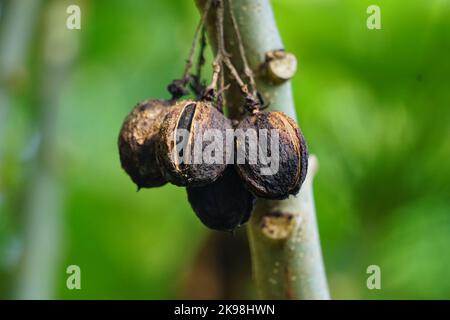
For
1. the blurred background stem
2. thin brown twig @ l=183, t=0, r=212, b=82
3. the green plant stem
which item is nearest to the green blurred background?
the blurred background stem

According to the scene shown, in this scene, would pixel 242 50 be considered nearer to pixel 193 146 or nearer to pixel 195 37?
pixel 195 37

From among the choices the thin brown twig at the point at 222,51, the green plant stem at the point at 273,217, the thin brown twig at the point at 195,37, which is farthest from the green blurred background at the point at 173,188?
the thin brown twig at the point at 222,51

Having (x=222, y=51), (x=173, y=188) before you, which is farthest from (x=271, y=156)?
(x=173, y=188)

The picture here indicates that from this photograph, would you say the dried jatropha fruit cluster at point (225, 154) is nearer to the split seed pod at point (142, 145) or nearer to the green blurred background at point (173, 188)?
the split seed pod at point (142, 145)

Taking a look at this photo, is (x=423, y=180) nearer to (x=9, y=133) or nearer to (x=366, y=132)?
(x=366, y=132)

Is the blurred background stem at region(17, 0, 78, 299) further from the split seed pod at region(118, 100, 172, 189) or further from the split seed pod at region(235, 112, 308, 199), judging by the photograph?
the split seed pod at region(235, 112, 308, 199)
